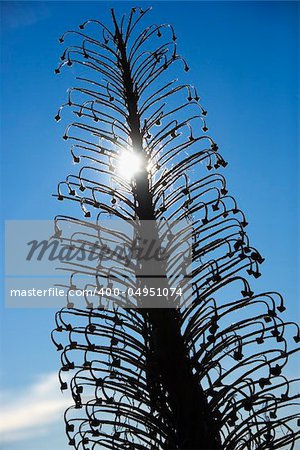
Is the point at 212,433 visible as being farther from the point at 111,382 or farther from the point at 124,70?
the point at 124,70

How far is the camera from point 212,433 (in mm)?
4273

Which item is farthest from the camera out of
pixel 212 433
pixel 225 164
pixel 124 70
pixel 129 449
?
pixel 124 70

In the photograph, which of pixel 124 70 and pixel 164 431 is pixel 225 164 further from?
pixel 164 431

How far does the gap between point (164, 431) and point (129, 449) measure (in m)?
0.44

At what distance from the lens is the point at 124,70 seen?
24.3 feet

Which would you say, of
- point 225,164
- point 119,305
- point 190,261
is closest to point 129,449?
point 119,305

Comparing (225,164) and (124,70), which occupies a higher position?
(124,70)

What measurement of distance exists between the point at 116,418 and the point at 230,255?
1890mm

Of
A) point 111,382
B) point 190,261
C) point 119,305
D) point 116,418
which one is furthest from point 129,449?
point 190,261

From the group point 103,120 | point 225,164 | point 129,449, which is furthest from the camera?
point 103,120

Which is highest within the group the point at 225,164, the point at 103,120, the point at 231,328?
the point at 103,120

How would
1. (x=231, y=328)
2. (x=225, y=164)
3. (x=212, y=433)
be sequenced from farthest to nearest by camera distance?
(x=225, y=164)
(x=231, y=328)
(x=212, y=433)

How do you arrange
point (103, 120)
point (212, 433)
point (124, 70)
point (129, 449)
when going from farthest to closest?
1. point (124, 70)
2. point (103, 120)
3. point (129, 449)
4. point (212, 433)

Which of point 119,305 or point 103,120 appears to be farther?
point 103,120
